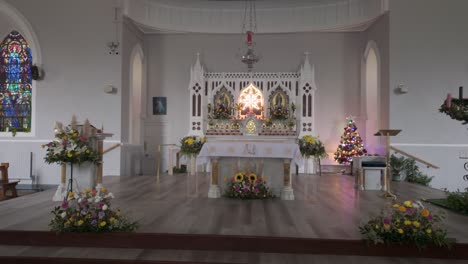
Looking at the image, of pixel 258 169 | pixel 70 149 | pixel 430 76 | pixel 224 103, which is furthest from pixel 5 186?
pixel 430 76

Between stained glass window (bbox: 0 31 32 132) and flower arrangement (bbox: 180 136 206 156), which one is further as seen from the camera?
stained glass window (bbox: 0 31 32 132)

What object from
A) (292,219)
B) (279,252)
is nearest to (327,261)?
(279,252)

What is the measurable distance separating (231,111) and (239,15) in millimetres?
3156

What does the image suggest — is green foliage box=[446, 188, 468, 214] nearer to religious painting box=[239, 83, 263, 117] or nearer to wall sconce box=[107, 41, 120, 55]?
religious painting box=[239, 83, 263, 117]

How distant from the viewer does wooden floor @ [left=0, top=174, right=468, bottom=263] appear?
13.2 feet

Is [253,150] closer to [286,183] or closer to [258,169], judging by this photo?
[258,169]

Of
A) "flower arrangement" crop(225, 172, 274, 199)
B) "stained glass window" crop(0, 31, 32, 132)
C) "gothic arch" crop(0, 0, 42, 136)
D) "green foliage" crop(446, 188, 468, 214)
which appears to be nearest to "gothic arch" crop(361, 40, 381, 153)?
"green foliage" crop(446, 188, 468, 214)

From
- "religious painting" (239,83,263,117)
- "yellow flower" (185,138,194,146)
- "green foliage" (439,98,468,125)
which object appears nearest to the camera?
"green foliage" (439,98,468,125)

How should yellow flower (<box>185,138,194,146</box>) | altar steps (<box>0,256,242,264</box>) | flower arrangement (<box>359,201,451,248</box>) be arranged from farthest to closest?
yellow flower (<box>185,138,194,146</box>) → flower arrangement (<box>359,201,451,248</box>) → altar steps (<box>0,256,242,264</box>)

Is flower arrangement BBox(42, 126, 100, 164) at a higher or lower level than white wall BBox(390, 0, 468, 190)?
lower

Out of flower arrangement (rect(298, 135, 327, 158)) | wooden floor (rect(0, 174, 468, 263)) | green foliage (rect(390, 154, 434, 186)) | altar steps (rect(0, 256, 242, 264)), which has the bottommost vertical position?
altar steps (rect(0, 256, 242, 264))

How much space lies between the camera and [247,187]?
6473 millimetres

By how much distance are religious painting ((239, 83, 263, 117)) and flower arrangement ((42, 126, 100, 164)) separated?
19.9ft

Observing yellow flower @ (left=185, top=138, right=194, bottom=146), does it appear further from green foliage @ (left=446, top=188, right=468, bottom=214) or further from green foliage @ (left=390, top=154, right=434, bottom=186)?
green foliage @ (left=446, top=188, right=468, bottom=214)
